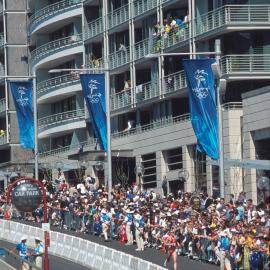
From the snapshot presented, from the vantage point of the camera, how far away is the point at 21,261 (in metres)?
44.4

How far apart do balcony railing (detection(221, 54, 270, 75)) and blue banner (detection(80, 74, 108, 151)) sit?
614 cm

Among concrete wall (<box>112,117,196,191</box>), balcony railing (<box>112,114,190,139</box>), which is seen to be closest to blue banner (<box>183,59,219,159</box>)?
concrete wall (<box>112,117,196,191</box>)

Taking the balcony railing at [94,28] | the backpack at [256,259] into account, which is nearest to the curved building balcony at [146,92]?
the balcony railing at [94,28]

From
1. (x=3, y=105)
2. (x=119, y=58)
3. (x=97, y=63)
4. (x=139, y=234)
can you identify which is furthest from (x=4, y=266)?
(x=3, y=105)

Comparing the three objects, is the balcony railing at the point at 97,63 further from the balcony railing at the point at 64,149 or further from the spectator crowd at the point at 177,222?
the spectator crowd at the point at 177,222

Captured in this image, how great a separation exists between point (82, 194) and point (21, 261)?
19.4 meters

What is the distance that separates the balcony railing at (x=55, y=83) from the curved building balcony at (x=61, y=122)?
1790 mm

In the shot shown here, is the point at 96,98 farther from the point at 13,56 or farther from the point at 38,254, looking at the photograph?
the point at 13,56

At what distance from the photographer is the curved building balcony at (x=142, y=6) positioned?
2870 inches

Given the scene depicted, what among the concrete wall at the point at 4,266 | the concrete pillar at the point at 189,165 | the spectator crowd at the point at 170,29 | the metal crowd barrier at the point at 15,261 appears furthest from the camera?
the spectator crowd at the point at 170,29

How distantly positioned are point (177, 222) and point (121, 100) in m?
30.2

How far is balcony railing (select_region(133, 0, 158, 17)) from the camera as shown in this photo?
72938mm

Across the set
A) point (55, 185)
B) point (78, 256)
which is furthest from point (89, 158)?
point (78, 256)

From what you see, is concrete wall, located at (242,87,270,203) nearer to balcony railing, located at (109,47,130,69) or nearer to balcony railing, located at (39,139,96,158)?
balcony railing, located at (109,47,130,69)
